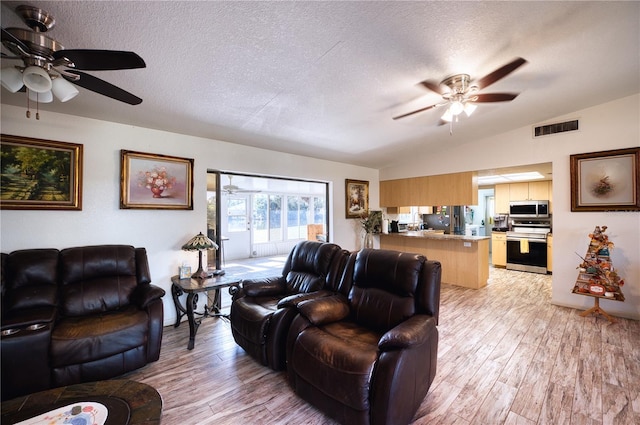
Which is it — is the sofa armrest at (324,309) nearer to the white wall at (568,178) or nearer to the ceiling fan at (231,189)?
the white wall at (568,178)

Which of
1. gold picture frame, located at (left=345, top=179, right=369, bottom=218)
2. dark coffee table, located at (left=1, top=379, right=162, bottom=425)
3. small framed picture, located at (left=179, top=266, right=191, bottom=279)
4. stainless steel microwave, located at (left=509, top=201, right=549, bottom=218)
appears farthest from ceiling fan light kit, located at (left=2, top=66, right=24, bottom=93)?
stainless steel microwave, located at (left=509, top=201, right=549, bottom=218)

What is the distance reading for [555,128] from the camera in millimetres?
3938

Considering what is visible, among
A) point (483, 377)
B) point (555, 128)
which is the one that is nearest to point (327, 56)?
point (483, 377)

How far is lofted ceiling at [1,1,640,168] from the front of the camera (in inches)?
65.5

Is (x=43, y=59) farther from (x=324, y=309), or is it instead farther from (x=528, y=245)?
(x=528, y=245)

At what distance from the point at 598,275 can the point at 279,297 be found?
4036 mm

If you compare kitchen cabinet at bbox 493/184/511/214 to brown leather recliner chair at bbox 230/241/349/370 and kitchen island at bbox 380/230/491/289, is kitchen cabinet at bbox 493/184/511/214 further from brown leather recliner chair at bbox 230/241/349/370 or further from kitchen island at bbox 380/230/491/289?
brown leather recliner chair at bbox 230/241/349/370

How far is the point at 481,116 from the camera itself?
12.0ft

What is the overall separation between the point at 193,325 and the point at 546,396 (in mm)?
3184

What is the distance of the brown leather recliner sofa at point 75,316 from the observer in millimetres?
1913

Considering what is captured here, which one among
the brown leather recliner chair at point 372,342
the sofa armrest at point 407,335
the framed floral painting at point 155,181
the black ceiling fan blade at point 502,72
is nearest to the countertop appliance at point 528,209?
the black ceiling fan blade at point 502,72

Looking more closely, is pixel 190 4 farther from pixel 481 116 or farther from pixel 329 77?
pixel 481 116

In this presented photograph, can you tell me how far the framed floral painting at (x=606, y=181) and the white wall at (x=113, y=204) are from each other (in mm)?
4624

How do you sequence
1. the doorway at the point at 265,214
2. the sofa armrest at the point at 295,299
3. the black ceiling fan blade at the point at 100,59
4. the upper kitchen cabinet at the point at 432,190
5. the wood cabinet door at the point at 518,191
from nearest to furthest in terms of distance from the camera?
the black ceiling fan blade at the point at 100,59 → the sofa armrest at the point at 295,299 → the upper kitchen cabinet at the point at 432,190 → the wood cabinet door at the point at 518,191 → the doorway at the point at 265,214
